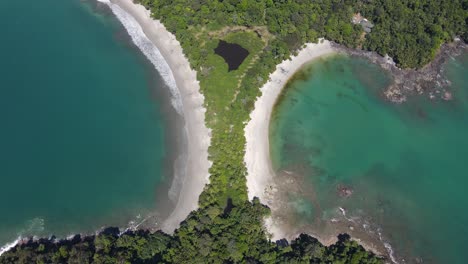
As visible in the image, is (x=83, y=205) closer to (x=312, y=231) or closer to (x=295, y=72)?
(x=312, y=231)

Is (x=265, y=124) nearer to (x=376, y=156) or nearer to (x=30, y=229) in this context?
(x=376, y=156)

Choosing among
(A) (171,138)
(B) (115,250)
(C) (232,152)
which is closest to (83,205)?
(B) (115,250)

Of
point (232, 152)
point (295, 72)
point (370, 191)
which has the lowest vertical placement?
point (370, 191)

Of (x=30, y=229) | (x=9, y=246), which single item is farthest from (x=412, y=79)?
(x=9, y=246)

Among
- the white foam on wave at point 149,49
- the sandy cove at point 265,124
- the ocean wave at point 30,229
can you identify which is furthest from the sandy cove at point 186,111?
the ocean wave at point 30,229

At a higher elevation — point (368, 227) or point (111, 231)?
point (368, 227)

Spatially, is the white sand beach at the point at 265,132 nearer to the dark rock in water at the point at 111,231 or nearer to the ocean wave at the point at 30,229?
the dark rock in water at the point at 111,231

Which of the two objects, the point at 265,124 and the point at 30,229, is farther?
the point at 265,124
